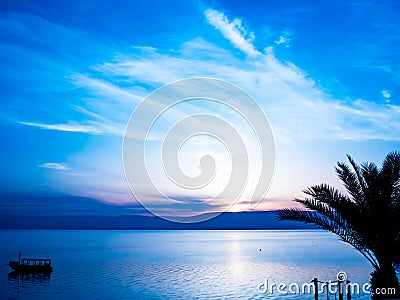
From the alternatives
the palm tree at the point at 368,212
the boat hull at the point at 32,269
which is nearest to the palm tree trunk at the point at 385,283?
the palm tree at the point at 368,212

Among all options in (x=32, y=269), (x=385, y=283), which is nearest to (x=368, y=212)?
(x=385, y=283)

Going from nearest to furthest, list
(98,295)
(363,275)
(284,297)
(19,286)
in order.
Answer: (284,297) < (98,295) < (19,286) < (363,275)

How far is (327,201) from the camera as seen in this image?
16.7 metres

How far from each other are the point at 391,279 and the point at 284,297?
20.9m

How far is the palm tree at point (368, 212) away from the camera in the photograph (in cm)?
1579

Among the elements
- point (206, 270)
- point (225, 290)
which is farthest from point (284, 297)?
point (206, 270)

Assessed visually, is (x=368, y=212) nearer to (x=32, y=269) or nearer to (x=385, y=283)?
(x=385, y=283)

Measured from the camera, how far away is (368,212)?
1622cm

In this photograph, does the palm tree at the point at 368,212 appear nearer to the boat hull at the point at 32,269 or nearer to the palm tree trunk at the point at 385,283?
the palm tree trunk at the point at 385,283

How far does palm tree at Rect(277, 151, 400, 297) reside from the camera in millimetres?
15789

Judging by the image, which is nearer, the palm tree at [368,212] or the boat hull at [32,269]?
the palm tree at [368,212]

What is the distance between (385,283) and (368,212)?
2818mm

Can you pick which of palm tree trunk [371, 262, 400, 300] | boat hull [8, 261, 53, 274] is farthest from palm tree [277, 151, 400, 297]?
boat hull [8, 261, 53, 274]

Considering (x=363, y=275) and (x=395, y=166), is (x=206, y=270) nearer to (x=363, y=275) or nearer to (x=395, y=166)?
(x=363, y=275)
